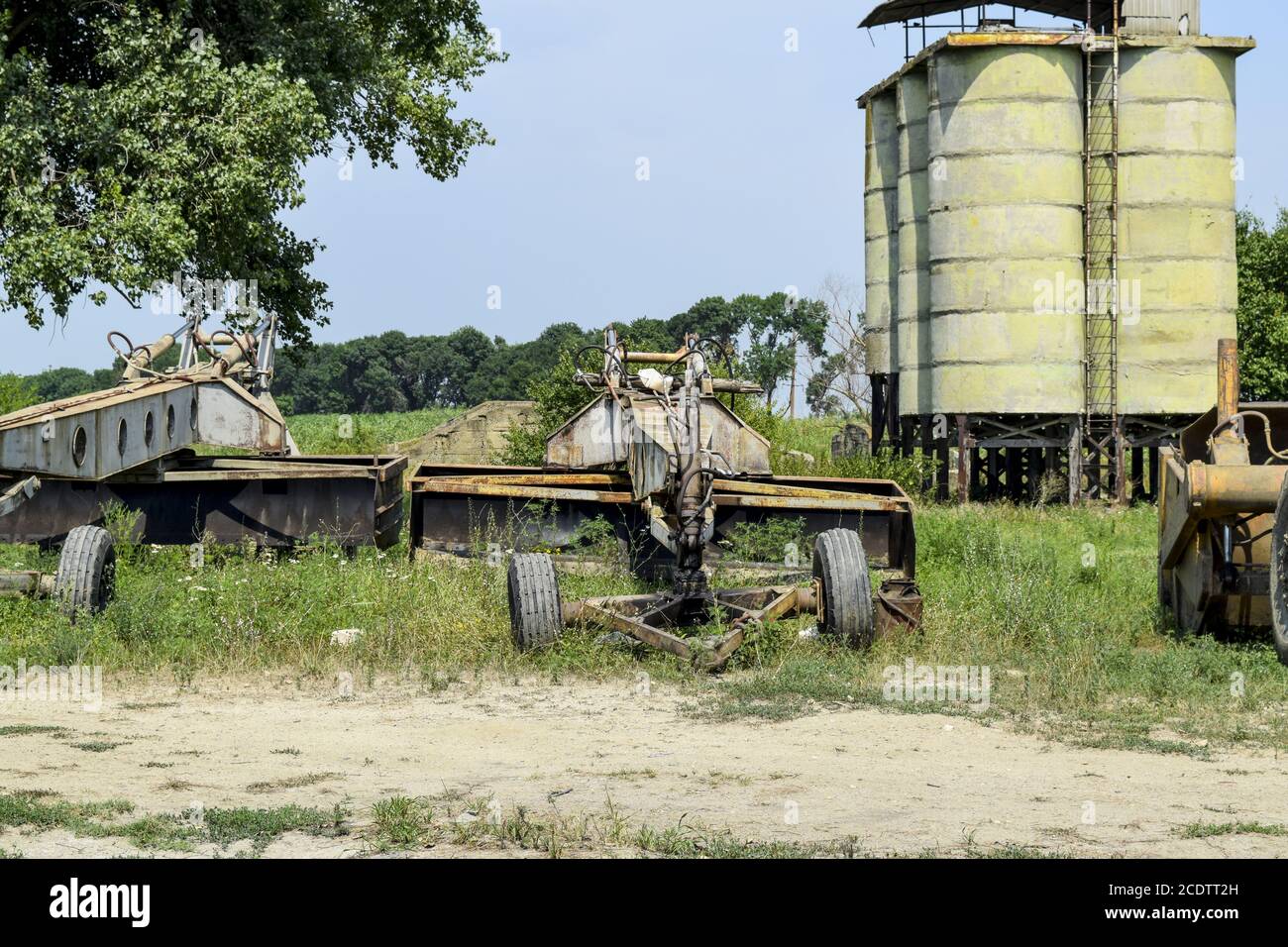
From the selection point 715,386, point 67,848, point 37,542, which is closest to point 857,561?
point 715,386

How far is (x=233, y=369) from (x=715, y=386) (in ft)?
18.2

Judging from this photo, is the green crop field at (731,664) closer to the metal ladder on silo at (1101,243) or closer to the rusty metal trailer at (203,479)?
the rusty metal trailer at (203,479)

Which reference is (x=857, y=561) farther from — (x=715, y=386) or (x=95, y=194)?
(x=95, y=194)

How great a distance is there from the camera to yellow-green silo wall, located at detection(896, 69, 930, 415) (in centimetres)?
3275

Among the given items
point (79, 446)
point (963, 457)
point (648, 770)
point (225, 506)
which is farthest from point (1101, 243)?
point (648, 770)

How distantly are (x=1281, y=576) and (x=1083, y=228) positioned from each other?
21738 millimetres

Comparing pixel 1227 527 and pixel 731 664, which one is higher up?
pixel 1227 527

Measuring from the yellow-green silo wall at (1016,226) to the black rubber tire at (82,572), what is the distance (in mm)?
21470

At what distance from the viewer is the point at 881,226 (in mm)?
35719

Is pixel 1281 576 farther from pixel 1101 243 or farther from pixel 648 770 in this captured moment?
pixel 1101 243

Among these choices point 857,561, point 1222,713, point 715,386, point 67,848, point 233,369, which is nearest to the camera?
point 67,848

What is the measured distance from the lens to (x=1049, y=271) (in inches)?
1179

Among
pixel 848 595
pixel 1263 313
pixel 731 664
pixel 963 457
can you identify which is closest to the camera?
pixel 848 595

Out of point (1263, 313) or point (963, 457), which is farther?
point (1263, 313)
